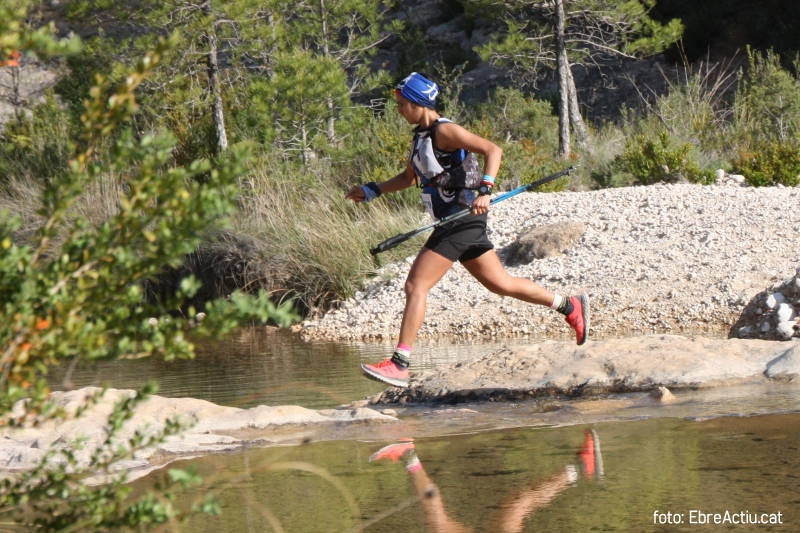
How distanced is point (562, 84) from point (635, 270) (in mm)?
8473

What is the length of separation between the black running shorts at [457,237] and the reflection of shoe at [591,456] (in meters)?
1.63

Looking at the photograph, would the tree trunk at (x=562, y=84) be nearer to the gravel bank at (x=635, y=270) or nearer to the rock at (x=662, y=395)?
the gravel bank at (x=635, y=270)

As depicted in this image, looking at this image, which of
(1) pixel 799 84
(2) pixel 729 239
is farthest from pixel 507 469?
(1) pixel 799 84

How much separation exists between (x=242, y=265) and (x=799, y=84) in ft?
30.9

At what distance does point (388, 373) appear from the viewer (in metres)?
6.33

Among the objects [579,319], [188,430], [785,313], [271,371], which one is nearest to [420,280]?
[579,319]

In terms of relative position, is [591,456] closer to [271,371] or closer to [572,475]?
[572,475]

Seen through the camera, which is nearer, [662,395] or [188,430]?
[188,430]

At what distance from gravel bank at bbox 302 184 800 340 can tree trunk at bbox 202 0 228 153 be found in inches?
194

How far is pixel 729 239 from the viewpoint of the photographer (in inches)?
431

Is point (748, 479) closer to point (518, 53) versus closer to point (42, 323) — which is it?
point (42, 323)

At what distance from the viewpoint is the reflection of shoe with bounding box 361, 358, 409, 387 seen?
6301mm

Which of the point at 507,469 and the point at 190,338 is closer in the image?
the point at 190,338

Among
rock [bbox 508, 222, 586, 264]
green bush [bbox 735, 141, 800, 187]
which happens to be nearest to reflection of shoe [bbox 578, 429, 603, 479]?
rock [bbox 508, 222, 586, 264]
